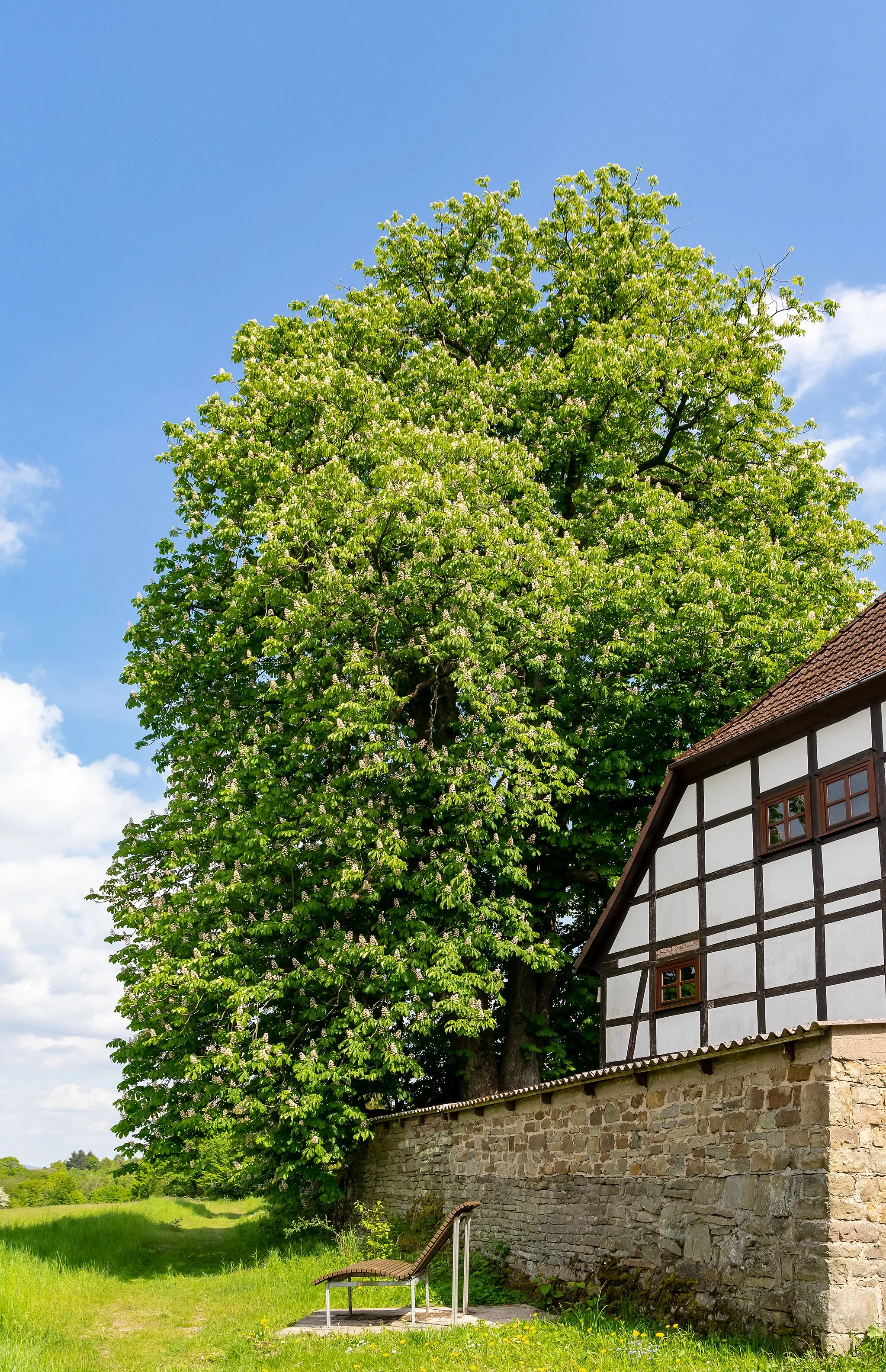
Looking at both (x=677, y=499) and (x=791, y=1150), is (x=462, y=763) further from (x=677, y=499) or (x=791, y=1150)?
(x=791, y=1150)

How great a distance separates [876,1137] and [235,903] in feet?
33.5

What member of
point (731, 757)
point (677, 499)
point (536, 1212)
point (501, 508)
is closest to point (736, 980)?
point (731, 757)

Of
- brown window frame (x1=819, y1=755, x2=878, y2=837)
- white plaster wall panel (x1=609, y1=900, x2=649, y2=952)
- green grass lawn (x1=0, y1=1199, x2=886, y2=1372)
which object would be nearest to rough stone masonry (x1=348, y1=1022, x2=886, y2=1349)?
green grass lawn (x1=0, y1=1199, x2=886, y2=1372)

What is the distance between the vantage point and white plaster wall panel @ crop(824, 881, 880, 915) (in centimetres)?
1136

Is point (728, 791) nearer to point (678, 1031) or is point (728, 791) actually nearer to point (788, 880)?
point (788, 880)

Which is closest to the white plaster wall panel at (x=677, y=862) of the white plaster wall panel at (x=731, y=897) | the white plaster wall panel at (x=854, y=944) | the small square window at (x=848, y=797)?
the white plaster wall panel at (x=731, y=897)

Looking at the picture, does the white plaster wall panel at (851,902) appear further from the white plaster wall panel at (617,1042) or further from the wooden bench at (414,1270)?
the wooden bench at (414,1270)

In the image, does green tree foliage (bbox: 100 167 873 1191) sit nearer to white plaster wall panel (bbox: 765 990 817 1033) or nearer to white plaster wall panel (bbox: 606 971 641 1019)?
white plaster wall panel (bbox: 606 971 641 1019)

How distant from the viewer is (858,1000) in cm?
1125

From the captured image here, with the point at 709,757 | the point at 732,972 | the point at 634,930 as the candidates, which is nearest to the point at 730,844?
the point at 709,757

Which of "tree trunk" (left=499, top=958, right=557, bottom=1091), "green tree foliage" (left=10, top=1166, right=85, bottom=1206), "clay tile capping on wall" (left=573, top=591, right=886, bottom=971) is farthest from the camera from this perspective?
"green tree foliage" (left=10, top=1166, right=85, bottom=1206)

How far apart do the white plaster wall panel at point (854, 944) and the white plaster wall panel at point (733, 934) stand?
1241 millimetres

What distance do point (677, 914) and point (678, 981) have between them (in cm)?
83

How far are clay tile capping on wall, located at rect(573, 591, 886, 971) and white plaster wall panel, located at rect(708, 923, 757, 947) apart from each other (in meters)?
1.71
